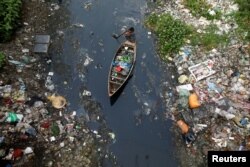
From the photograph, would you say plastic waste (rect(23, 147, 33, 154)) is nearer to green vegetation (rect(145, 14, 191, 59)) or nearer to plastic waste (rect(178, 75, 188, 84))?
plastic waste (rect(178, 75, 188, 84))

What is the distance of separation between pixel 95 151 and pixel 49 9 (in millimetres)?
5772

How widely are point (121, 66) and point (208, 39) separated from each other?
319 cm

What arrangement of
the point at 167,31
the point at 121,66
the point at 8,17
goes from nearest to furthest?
1. the point at 121,66
2. the point at 8,17
3. the point at 167,31

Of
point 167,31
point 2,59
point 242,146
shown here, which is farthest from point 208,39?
point 2,59

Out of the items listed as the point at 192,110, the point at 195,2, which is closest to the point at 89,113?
the point at 192,110

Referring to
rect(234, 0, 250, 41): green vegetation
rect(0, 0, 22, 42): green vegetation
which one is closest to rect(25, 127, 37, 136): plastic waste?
rect(0, 0, 22, 42): green vegetation

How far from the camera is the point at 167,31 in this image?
39.9 ft

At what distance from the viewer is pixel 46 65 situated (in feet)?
37.1

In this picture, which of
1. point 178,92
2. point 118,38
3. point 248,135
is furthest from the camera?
point 118,38

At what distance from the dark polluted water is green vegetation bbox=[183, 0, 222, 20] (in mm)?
1626

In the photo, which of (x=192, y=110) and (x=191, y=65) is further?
(x=191, y=65)

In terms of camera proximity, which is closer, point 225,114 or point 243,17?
point 225,114

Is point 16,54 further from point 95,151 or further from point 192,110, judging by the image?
point 192,110

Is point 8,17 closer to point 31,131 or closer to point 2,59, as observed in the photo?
point 2,59
